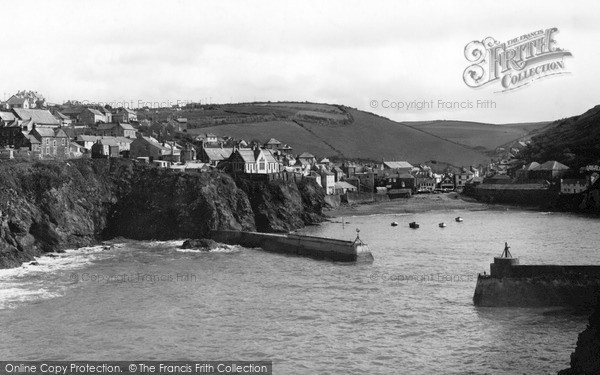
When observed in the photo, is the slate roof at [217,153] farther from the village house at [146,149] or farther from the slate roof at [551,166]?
the slate roof at [551,166]

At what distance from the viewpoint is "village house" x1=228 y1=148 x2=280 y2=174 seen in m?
118

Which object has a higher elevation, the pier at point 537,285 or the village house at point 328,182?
the village house at point 328,182

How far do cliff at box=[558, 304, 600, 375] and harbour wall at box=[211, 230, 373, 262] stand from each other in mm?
39357

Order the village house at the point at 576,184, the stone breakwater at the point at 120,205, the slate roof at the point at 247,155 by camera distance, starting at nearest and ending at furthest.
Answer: the stone breakwater at the point at 120,205, the slate roof at the point at 247,155, the village house at the point at 576,184

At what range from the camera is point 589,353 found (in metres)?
29.9

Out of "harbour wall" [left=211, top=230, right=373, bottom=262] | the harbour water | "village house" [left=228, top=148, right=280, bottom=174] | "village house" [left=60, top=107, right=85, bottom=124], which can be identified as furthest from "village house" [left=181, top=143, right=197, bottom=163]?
"village house" [left=60, top=107, right=85, bottom=124]

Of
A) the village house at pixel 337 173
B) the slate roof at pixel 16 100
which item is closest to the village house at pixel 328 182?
the village house at pixel 337 173

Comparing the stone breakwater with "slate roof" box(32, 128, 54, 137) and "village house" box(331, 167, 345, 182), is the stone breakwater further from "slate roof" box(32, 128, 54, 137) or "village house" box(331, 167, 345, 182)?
"village house" box(331, 167, 345, 182)

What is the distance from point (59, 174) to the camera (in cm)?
8650

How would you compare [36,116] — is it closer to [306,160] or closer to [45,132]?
[45,132]

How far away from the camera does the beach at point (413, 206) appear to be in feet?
440

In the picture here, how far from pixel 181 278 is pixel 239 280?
5012 mm
